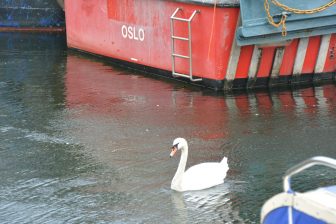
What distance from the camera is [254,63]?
14.2 metres

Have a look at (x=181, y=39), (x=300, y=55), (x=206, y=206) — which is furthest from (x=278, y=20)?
(x=206, y=206)

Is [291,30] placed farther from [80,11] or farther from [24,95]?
A: [80,11]

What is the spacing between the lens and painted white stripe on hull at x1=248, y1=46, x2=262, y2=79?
14.1 m

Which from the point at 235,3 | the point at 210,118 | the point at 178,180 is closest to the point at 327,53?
the point at 235,3

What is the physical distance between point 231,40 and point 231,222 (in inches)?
240

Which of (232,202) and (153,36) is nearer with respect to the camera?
(232,202)

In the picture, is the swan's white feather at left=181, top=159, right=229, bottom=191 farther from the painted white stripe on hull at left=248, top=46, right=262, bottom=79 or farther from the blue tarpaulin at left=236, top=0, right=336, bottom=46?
the painted white stripe on hull at left=248, top=46, right=262, bottom=79

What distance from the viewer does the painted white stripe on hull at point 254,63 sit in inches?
556

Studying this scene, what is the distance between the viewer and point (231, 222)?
8195 mm

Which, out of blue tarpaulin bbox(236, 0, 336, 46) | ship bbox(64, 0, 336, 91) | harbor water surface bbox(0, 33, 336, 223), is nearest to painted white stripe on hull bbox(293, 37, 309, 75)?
ship bbox(64, 0, 336, 91)

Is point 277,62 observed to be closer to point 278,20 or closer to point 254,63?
point 254,63

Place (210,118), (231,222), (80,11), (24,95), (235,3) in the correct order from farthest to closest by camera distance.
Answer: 1. (80,11)
2. (24,95)
3. (235,3)
4. (210,118)
5. (231,222)

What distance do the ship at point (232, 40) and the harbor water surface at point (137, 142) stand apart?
0.38 m

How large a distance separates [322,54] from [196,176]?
668 centimetres
